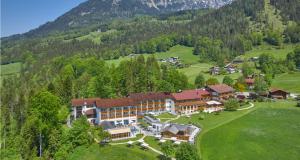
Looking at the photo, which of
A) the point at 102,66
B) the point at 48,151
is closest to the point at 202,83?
the point at 102,66

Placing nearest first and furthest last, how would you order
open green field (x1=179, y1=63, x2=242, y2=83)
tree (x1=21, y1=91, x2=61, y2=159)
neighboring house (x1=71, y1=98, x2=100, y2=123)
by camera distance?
tree (x1=21, y1=91, x2=61, y2=159) < neighboring house (x1=71, y1=98, x2=100, y2=123) < open green field (x1=179, y1=63, x2=242, y2=83)

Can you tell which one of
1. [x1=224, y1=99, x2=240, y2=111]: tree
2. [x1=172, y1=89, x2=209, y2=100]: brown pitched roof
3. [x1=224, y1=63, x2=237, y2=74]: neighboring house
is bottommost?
[x1=224, y1=99, x2=240, y2=111]: tree

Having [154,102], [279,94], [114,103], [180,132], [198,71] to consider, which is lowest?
[180,132]

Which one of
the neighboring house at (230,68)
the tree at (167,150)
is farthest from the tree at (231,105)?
the neighboring house at (230,68)

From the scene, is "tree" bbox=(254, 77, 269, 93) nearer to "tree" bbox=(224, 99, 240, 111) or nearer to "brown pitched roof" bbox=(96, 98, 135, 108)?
"tree" bbox=(224, 99, 240, 111)

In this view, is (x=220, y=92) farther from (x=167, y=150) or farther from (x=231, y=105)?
(x=167, y=150)

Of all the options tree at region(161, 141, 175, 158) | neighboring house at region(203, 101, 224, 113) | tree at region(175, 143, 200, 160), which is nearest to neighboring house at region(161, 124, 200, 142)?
tree at region(161, 141, 175, 158)

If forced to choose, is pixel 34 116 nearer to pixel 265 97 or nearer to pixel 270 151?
pixel 270 151

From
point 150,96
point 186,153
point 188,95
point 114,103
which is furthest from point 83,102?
point 186,153
